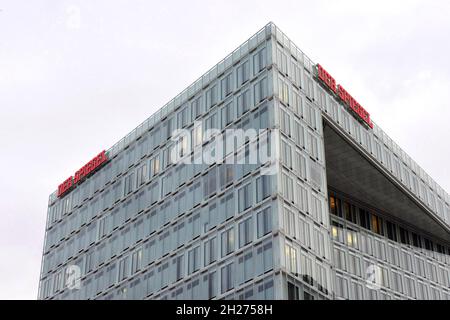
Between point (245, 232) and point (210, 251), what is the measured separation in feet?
19.1

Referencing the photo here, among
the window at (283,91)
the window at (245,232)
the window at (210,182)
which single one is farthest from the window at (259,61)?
the window at (245,232)

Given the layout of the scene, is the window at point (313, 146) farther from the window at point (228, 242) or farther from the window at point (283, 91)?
the window at point (228, 242)

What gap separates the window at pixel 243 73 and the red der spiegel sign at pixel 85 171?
27.3 meters

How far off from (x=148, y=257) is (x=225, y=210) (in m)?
14.9

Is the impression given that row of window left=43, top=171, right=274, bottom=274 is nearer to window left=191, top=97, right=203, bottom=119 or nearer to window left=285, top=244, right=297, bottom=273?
window left=285, top=244, right=297, bottom=273

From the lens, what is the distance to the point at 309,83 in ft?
274

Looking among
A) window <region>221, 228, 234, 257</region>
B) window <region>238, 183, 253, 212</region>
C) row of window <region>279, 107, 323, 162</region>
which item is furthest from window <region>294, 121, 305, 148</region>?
window <region>221, 228, 234, 257</region>

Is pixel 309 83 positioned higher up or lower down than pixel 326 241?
higher up

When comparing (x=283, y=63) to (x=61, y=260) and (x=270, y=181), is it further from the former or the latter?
(x=61, y=260)

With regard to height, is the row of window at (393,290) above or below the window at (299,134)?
below

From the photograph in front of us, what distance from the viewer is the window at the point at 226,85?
82944 mm

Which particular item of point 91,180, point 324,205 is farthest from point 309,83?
point 91,180

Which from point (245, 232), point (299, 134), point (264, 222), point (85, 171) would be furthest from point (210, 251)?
point (85, 171)
